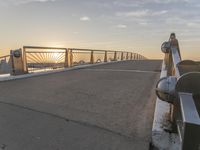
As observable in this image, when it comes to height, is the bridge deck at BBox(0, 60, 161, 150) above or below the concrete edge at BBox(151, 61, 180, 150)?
below

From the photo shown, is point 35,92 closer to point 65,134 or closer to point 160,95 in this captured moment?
point 65,134

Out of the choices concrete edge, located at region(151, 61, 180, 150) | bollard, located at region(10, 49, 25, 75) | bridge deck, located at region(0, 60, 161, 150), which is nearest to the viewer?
concrete edge, located at region(151, 61, 180, 150)

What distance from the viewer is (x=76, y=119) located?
4.87 meters

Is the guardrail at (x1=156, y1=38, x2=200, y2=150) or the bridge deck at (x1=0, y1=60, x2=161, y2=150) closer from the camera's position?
the guardrail at (x1=156, y1=38, x2=200, y2=150)

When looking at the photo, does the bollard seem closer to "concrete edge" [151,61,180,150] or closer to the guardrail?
"concrete edge" [151,61,180,150]

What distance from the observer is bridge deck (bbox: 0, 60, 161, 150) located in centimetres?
395

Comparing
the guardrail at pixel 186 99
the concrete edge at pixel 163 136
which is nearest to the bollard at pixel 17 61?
the concrete edge at pixel 163 136

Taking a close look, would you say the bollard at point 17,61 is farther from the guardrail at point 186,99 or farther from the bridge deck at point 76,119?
the guardrail at point 186,99

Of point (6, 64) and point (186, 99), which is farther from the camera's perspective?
point (6, 64)

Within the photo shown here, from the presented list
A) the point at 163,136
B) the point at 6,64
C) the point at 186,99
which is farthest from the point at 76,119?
the point at 6,64

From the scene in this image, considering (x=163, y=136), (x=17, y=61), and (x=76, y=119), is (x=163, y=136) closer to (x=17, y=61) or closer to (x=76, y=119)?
(x=76, y=119)

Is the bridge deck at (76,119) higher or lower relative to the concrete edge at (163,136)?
lower

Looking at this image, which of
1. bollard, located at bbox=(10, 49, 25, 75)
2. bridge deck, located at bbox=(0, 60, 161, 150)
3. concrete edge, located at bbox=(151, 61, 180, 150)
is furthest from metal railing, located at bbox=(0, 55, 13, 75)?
Result: concrete edge, located at bbox=(151, 61, 180, 150)

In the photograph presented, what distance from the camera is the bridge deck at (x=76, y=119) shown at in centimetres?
395
